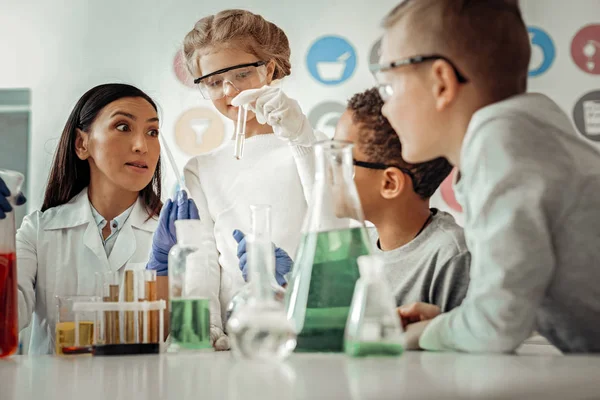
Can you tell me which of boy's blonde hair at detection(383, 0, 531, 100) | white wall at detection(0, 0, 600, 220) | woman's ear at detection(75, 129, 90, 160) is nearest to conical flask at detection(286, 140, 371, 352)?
boy's blonde hair at detection(383, 0, 531, 100)

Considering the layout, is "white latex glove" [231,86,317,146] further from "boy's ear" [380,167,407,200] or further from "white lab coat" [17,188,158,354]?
"white lab coat" [17,188,158,354]

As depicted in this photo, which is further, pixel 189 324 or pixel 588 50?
pixel 588 50

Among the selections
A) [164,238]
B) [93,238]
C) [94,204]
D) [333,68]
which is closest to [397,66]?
[164,238]

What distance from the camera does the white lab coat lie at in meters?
2.02

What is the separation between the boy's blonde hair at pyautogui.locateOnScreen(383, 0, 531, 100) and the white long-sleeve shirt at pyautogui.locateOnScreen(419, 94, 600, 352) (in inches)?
3.4

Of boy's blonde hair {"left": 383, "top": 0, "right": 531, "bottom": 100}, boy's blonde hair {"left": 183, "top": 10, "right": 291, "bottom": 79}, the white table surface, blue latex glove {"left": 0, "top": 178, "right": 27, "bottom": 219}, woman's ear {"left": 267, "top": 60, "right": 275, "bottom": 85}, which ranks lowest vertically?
the white table surface

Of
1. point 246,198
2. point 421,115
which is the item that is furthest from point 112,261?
point 421,115

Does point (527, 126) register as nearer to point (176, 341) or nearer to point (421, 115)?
point (421, 115)

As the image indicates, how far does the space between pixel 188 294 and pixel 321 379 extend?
45 centimetres

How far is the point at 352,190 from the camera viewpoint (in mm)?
843

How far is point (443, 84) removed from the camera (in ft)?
3.04

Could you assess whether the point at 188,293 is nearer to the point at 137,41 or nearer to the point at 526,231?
the point at 526,231

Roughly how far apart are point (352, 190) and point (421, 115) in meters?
0.18

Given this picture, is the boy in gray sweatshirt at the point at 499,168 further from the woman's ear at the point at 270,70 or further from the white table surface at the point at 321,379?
the woman's ear at the point at 270,70
